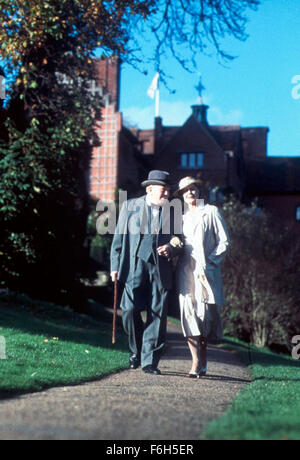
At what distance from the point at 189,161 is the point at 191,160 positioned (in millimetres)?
162

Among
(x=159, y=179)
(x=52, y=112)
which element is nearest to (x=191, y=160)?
(x=52, y=112)

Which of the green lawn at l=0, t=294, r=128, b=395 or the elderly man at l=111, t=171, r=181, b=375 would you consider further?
the elderly man at l=111, t=171, r=181, b=375

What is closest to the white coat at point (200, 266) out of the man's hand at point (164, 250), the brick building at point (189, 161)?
the man's hand at point (164, 250)

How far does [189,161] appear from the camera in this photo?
139ft

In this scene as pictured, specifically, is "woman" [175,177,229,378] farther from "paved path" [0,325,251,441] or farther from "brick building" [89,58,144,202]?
"brick building" [89,58,144,202]

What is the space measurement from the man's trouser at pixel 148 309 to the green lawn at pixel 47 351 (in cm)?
54

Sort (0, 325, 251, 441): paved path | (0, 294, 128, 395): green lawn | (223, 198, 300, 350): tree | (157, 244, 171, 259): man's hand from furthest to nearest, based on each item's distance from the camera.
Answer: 1. (223, 198, 300, 350): tree
2. (157, 244, 171, 259): man's hand
3. (0, 294, 128, 395): green lawn
4. (0, 325, 251, 441): paved path

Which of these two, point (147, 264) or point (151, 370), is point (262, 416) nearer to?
point (151, 370)

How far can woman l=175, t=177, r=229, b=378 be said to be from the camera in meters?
7.79

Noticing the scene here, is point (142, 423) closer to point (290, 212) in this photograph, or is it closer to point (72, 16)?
point (72, 16)

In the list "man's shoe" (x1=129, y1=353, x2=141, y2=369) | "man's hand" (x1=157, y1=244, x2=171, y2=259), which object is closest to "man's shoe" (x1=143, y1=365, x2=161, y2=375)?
"man's shoe" (x1=129, y1=353, x2=141, y2=369)

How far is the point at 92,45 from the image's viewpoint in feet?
51.9

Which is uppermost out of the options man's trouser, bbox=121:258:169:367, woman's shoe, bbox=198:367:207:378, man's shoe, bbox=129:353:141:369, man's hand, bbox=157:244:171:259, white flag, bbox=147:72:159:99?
white flag, bbox=147:72:159:99

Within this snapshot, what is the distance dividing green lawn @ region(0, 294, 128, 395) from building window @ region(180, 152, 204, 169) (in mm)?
27824
